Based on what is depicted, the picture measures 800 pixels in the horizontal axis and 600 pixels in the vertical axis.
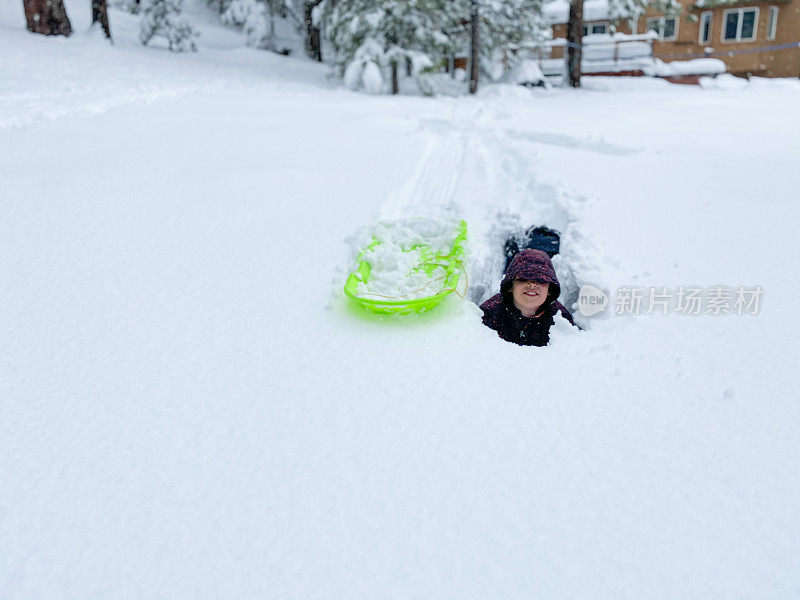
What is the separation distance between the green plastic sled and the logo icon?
2.22 ft

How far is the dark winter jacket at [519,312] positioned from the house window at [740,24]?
23685 millimetres

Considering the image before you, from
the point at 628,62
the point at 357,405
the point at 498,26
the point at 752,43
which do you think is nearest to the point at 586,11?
the point at 628,62

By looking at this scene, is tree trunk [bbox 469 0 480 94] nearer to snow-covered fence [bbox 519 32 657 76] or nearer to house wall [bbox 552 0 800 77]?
snow-covered fence [bbox 519 32 657 76]

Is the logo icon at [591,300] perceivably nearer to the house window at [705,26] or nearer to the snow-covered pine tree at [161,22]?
the snow-covered pine tree at [161,22]

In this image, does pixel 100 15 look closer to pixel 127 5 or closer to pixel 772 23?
pixel 127 5

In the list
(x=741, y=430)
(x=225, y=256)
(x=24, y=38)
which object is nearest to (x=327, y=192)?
(x=225, y=256)

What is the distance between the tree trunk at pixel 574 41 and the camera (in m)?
14.7

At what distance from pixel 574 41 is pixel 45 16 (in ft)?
43.7

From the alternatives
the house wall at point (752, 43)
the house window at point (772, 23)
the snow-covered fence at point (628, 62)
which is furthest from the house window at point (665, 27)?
the house window at point (772, 23)

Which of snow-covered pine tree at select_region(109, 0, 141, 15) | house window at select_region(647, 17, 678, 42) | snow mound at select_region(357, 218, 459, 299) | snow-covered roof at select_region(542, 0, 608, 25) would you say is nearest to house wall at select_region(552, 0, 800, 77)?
house window at select_region(647, 17, 678, 42)

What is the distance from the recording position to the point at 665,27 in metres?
22.3

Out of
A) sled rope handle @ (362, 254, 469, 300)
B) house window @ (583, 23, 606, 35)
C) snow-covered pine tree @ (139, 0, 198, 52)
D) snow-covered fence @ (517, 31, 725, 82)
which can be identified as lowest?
sled rope handle @ (362, 254, 469, 300)

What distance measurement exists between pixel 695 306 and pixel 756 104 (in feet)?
31.9

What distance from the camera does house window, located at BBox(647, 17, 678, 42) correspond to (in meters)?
21.3
